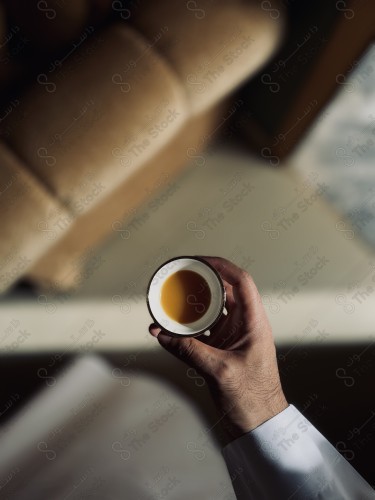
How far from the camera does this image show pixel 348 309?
1.66m

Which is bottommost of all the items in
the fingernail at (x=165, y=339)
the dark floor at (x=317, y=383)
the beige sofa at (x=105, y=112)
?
the dark floor at (x=317, y=383)

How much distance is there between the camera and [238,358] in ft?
3.75

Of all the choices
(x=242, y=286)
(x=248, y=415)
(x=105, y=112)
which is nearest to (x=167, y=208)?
(x=105, y=112)

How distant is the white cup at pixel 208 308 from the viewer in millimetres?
1116

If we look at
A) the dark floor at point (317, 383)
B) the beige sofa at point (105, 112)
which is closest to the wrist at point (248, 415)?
the dark floor at point (317, 383)

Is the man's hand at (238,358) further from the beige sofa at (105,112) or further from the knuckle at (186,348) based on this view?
the beige sofa at (105,112)

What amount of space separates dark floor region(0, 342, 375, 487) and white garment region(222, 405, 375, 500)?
387 mm

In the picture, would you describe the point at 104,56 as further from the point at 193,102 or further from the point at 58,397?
the point at 58,397

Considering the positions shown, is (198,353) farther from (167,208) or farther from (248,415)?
(167,208)

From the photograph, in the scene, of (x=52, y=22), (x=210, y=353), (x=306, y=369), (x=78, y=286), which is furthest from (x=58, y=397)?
(x=52, y=22)

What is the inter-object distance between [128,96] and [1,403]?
1.02 m

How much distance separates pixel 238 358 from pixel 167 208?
69cm

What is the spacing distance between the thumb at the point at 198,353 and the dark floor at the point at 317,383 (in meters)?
0.47

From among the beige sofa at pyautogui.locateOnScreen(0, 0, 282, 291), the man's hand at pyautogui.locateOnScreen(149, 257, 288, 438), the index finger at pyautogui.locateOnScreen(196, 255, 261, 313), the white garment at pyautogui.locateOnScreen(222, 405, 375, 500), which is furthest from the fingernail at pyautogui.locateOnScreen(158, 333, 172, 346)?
the beige sofa at pyautogui.locateOnScreen(0, 0, 282, 291)
